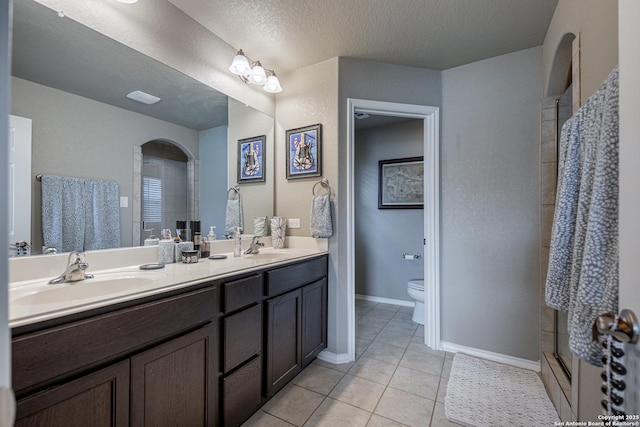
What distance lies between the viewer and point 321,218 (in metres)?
2.13

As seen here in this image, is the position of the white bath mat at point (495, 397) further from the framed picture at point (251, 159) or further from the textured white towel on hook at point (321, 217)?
the framed picture at point (251, 159)

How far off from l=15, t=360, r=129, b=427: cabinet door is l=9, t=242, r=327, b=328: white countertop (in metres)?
0.22

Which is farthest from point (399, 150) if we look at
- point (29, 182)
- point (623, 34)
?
point (29, 182)

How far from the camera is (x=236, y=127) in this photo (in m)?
2.19

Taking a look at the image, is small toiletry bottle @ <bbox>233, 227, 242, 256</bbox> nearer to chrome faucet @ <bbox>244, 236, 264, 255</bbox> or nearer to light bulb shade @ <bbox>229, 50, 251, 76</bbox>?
chrome faucet @ <bbox>244, 236, 264, 255</bbox>

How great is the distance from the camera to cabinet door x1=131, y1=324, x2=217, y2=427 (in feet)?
3.29

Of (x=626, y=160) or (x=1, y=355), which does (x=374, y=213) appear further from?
(x=1, y=355)

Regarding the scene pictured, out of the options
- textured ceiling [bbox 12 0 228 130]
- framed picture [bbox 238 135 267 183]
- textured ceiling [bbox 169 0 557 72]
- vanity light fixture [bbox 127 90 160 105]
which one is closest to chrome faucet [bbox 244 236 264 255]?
framed picture [bbox 238 135 267 183]

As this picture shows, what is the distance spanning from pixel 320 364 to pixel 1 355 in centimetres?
207

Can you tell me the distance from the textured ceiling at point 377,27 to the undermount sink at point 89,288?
1628mm

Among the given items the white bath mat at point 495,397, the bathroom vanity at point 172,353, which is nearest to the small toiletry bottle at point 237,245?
the bathroom vanity at point 172,353

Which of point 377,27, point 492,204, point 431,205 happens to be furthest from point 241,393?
point 377,27

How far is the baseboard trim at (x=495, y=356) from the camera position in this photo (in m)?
2.05

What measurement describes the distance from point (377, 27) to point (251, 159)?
135 centimetres
